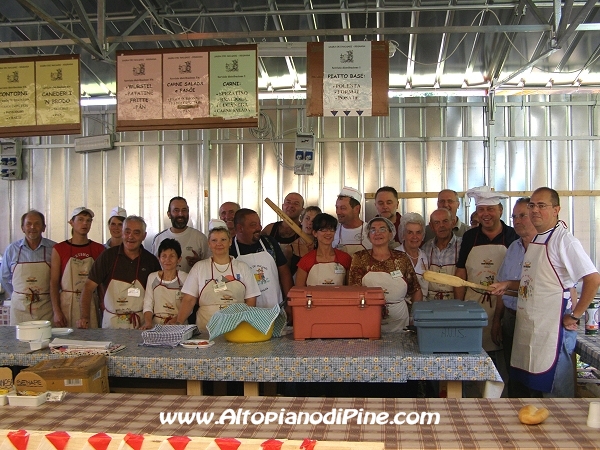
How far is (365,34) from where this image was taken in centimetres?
525

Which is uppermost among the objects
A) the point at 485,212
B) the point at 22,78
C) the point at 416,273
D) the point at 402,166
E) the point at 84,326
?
the point at 22,78

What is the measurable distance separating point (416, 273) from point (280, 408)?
2.32m

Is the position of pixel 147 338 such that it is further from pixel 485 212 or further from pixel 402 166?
pixel 402 166

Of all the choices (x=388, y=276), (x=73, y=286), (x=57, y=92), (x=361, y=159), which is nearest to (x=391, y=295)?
(x=388, y=276)

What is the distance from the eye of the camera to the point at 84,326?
4750 millimetres

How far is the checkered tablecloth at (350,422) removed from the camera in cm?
217

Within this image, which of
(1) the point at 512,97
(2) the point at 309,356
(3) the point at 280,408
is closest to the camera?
(3) the point at 280,408

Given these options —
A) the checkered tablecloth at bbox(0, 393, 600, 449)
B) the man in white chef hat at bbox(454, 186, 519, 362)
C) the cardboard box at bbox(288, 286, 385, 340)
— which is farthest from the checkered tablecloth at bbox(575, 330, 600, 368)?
the cardboard box at bbox(288, 286, 385, 340)

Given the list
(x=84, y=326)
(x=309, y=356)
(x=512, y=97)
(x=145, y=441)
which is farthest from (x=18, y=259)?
(x=512, y=97)

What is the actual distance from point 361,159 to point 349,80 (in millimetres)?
2910

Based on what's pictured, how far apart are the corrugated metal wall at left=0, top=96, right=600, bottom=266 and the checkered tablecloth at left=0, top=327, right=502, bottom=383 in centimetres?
425

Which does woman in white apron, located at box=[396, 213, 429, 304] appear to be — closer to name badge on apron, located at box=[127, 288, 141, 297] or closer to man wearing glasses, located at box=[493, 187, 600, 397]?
man wearing glasses, located at box=[493, 187, 600, 397]

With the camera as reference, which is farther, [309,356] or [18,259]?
[18,259]

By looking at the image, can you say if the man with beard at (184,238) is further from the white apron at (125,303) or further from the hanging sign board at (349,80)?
the hanging sign board at (349,80)
